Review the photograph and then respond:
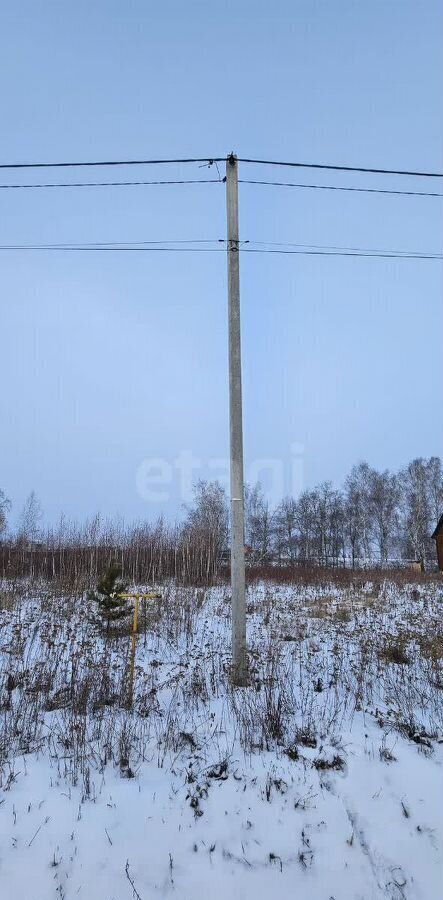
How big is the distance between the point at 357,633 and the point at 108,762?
4657 millimetres

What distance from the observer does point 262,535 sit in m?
52.4

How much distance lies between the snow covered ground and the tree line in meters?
4.37

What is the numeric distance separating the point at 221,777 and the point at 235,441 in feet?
9.44

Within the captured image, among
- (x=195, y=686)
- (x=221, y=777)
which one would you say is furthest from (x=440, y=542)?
(x=221, y=777)

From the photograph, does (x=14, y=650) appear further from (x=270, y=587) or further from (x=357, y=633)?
(x=270, y=587)

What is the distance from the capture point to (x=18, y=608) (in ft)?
27.5

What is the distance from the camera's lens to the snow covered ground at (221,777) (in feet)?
8.36

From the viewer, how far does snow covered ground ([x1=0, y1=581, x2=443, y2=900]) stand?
2.55 metres

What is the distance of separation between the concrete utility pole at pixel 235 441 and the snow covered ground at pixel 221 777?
0.48 m

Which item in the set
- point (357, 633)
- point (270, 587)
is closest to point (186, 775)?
point (357, 633)

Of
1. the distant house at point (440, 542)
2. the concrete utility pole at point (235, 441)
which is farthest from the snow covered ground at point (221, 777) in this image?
the distant house at point (440, 542)

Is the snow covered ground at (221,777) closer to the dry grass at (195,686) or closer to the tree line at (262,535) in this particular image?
the dry grass at (195,686)

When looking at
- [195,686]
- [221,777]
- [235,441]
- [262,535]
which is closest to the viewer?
[221,777]

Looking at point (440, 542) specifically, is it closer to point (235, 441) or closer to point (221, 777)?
point (235, 441)
